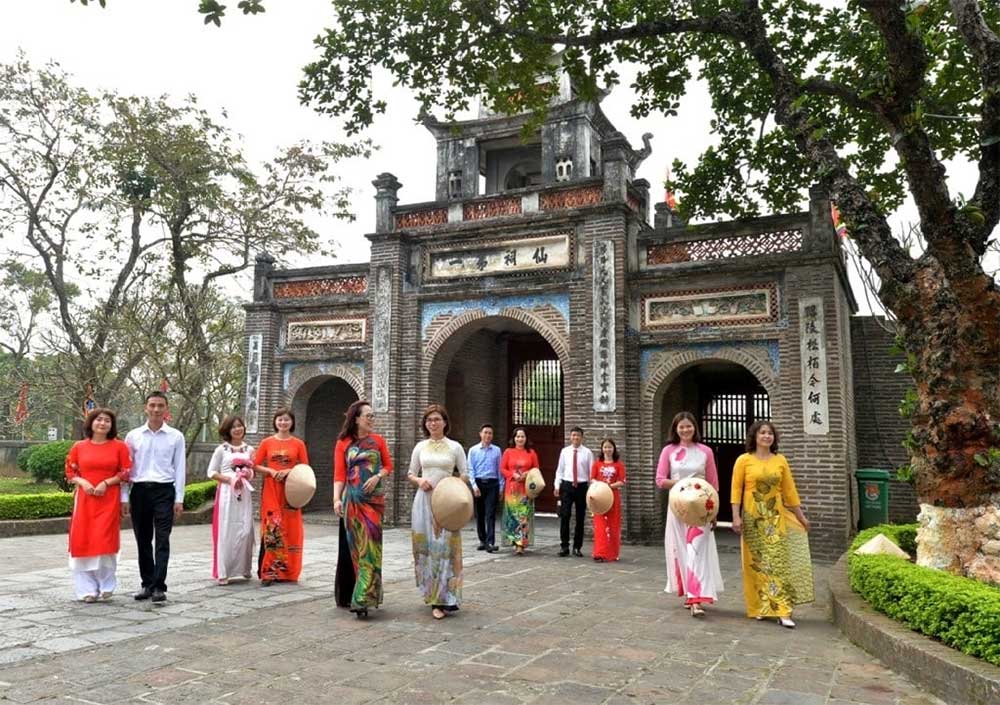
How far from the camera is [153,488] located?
20.7 feet

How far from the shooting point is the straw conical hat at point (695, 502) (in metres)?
5.97

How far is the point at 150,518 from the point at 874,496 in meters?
9.68

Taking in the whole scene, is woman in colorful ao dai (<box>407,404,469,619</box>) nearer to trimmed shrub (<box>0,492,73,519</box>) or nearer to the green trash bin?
the green trash bin

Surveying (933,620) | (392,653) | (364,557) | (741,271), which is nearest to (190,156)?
(741,271)

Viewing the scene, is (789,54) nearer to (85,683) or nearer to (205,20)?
(205,20)

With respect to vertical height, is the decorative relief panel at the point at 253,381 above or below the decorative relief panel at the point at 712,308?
below

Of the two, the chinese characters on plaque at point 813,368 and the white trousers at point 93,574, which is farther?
the chinese characters on plaque at point 813,368

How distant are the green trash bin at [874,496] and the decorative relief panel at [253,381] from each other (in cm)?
1027

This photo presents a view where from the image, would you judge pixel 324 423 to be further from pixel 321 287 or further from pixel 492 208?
pixel 492 208

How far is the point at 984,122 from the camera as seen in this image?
18.8 ft

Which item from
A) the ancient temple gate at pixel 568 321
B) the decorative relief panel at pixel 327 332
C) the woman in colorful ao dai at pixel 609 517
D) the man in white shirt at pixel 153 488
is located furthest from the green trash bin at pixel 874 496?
the man in white shirt at pixel 153 488

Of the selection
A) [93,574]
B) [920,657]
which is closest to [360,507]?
[93,574]

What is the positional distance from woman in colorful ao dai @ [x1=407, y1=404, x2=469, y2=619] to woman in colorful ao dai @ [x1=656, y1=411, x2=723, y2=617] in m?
1.76

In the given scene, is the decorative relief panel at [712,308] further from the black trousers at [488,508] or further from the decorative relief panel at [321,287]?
the decorative relief panel at [321,287]
